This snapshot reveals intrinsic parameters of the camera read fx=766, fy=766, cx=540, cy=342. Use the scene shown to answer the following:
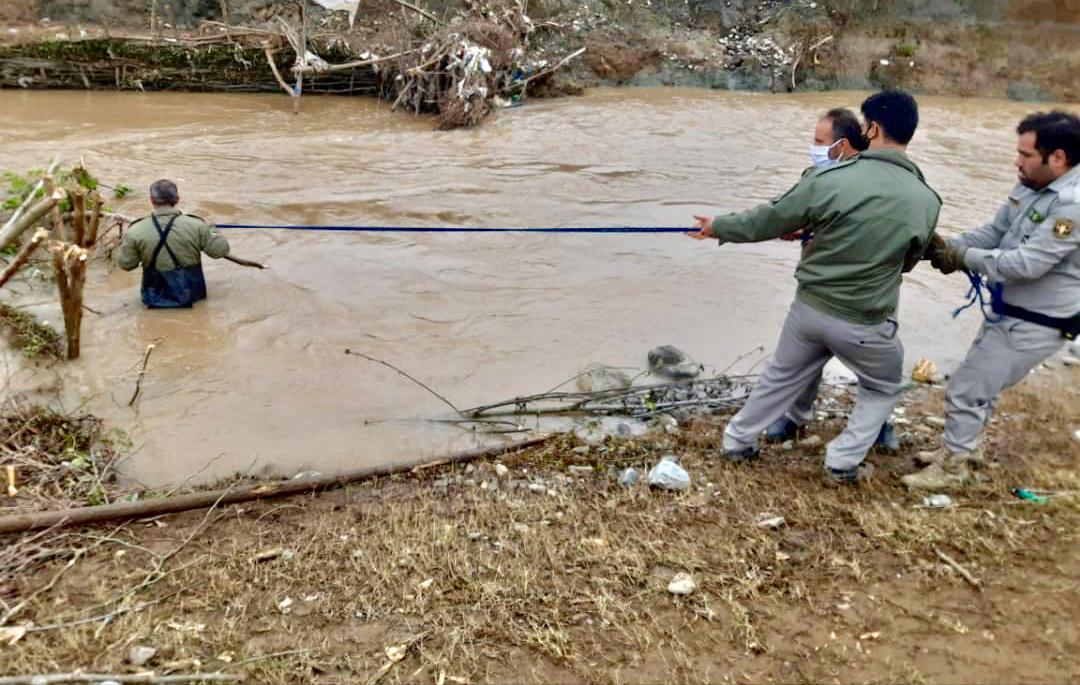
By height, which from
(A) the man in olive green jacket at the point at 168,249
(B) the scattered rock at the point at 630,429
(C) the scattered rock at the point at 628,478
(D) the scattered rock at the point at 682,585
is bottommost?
(B) the scattered rock at the point at 630,429

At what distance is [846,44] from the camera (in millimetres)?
17922

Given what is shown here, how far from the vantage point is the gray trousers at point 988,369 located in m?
3.48

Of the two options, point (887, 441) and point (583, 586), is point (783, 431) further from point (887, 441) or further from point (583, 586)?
point (583, 586)

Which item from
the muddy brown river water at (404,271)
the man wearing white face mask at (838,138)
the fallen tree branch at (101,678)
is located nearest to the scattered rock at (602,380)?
the muddy brown river water at (404,271)

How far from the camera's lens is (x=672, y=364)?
555cm

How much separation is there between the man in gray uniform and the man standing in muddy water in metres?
0.33

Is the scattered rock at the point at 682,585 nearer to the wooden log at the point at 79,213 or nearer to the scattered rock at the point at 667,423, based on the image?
the scattered rock at the point at 667,423

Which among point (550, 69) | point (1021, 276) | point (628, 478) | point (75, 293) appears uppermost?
point (550, 69)

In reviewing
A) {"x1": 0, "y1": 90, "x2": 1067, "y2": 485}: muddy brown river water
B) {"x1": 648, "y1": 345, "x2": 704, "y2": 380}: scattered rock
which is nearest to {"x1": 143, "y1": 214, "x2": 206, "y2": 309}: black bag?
{"x1": 0, "y1": 90, "x2": 1067, "y2": 485}: muddy brown river water

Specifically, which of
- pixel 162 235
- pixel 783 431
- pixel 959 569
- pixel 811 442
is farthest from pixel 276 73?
pixel 959 569

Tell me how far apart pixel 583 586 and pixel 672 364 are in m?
2.76

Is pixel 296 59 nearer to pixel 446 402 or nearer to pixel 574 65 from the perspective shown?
pixel 574 65

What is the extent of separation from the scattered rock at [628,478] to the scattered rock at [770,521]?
65 centimetres

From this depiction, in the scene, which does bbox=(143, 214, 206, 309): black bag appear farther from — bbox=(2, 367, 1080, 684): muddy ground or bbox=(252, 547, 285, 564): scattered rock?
bbox=(252, 547, 285, 564): scattered rock
